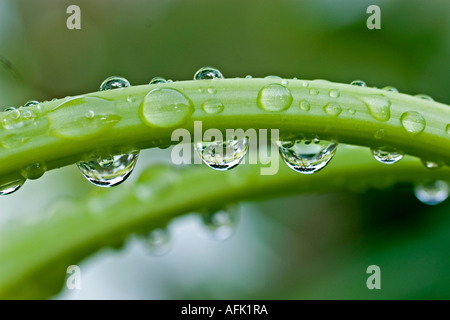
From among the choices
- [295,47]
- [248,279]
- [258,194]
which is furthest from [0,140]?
[295,47]

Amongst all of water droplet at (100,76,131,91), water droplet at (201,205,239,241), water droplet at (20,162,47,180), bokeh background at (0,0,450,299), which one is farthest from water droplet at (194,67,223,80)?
bokeh background at (0,0,450,299)

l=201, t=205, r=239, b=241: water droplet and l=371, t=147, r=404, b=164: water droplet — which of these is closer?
l=371, t=147, r=404, b=164: water droplet

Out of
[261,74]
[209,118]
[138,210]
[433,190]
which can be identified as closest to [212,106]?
[209,118]

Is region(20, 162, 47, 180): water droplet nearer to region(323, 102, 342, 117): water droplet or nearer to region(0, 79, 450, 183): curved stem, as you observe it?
region(0, 79, 450, 183): curved stem

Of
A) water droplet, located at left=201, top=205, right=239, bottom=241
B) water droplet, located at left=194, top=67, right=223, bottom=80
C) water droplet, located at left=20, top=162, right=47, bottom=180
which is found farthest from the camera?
water droplet, located at left=201, top=205, right=239, bottom=241

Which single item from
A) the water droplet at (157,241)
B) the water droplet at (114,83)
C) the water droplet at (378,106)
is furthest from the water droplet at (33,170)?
the water droplet at (157,241)

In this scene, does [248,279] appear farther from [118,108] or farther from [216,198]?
[118,108]

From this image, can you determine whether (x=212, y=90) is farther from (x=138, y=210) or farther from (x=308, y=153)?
(x=138, y=210)
